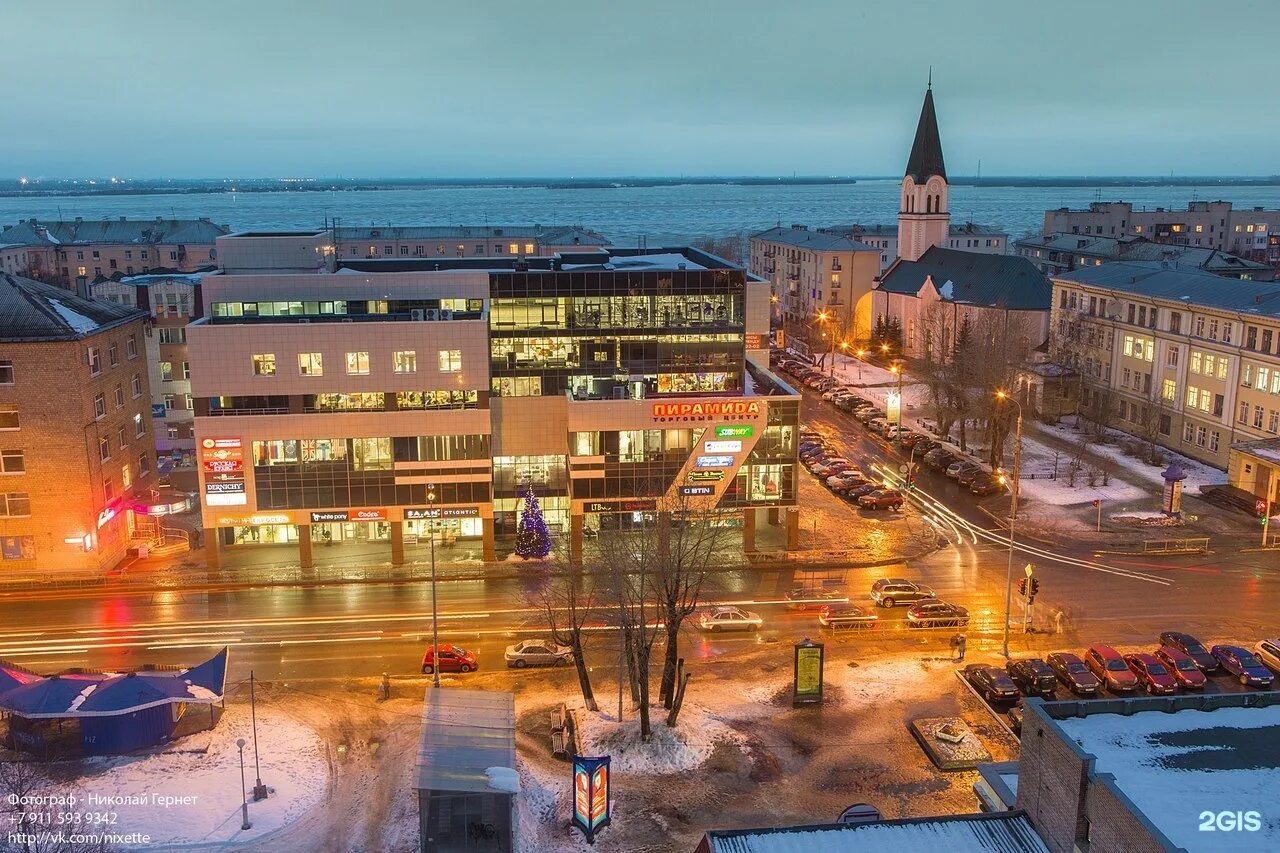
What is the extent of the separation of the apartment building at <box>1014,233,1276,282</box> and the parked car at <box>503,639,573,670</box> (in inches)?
3022

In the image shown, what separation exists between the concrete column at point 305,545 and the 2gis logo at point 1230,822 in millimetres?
42410

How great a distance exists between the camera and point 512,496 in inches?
2208

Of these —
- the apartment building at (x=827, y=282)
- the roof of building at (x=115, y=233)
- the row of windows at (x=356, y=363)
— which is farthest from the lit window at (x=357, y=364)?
the roof of building at (x=115, y=233)

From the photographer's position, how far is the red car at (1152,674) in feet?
127

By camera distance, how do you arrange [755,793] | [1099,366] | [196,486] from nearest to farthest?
[755,793] → [196,486] → [1099,366]

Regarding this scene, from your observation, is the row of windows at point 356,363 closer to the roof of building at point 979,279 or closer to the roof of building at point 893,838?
the roof of building at point 893,838

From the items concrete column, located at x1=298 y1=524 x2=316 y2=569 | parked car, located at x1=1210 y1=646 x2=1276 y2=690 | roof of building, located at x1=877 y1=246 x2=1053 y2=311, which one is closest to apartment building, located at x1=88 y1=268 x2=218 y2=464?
concrete column, located at x1=298 y1=524 x2=316 y2=569

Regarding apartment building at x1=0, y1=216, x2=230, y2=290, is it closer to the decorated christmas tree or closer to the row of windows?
the row of windows

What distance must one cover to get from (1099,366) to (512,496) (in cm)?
5128

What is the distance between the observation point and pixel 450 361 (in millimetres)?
52250

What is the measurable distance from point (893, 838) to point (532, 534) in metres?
30.8

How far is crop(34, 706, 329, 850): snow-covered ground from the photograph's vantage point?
30094 millimetres

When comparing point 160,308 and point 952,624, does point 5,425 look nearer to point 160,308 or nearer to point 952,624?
point 160,308

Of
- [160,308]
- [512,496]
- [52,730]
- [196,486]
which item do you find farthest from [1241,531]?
[160,308]
